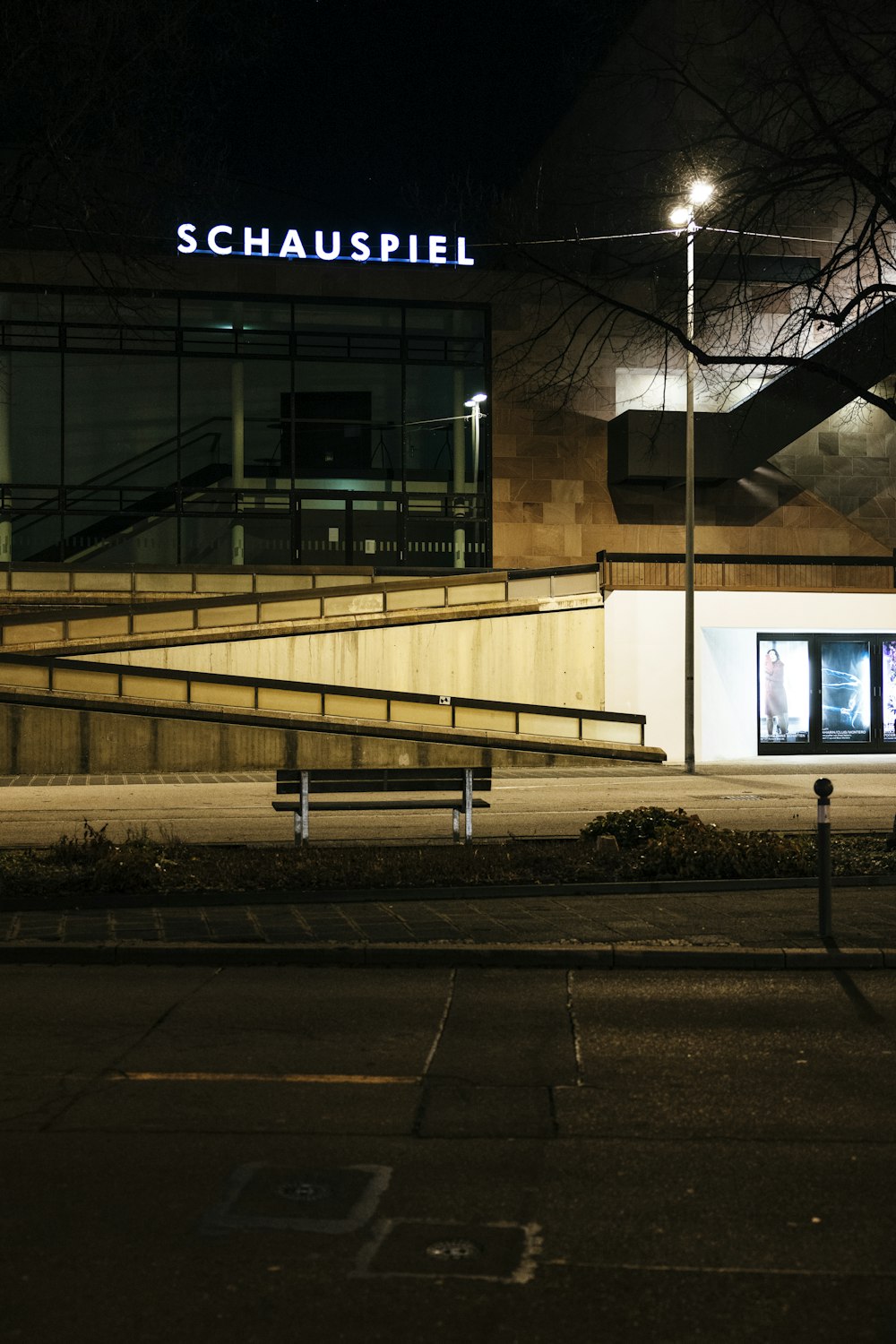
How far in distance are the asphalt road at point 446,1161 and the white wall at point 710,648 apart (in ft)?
66.3

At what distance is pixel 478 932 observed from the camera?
9672 millimetres

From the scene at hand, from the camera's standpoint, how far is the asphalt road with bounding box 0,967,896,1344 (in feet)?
13.4

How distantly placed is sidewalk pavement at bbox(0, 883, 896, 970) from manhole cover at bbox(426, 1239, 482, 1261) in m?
4.53

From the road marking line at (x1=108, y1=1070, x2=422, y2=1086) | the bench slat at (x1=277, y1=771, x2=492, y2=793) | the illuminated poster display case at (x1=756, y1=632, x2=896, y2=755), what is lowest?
the road marking line at (x1=108, y1=1070, x2=422, y2=1086)

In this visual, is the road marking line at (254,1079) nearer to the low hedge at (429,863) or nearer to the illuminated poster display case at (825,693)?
the low hedge at (429,863)

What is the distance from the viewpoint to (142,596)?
1169 inches

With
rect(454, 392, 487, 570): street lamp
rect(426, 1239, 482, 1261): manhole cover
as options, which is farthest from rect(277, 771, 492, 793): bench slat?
rect(454, 392, 487, 570): street lamp

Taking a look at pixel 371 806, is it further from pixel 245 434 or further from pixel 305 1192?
pixel 245 434

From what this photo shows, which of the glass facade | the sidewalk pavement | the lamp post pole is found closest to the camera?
the sidewalk pavement

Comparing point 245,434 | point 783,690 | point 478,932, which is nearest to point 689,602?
point 783,690

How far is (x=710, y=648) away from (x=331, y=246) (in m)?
13.6

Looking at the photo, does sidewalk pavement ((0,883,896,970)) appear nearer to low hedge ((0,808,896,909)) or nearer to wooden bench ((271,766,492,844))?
low hedge ((0,808,896,909))

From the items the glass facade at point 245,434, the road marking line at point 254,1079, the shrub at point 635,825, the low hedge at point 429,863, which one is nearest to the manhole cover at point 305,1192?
the road marking line at point 254,1079

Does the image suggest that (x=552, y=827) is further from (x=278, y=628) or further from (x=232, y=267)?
(x=232, y=267)
